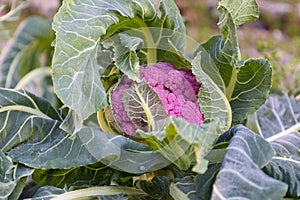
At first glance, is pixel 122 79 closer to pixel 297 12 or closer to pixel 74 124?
pixel 74 124

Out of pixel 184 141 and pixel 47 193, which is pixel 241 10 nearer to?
pixel 184 141

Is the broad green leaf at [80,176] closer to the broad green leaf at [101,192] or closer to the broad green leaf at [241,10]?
the broad green leaf at [101,192]

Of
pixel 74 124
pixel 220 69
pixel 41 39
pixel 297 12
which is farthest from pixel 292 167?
pixel 297 12

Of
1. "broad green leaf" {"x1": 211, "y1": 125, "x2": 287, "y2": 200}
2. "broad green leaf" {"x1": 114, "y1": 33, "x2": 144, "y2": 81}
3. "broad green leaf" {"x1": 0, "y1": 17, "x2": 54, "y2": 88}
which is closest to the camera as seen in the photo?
"broad green leaf" {"x1": 211, "y1": 125, "x2": 287, "y2": 200}

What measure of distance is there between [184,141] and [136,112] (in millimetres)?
106

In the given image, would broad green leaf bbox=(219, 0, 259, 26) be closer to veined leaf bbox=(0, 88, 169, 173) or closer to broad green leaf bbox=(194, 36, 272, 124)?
broad green leaf bbox=(194, 36, 272, 124)

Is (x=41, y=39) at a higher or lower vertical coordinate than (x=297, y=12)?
higher

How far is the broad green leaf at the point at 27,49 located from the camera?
46.5 inches

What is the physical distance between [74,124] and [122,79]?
8 cm

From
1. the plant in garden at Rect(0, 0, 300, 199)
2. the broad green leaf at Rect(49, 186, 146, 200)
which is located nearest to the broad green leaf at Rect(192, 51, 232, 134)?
the plant in garden at Rect(0, 0, 300, 199)

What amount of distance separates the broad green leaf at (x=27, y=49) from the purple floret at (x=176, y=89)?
2.01 feet

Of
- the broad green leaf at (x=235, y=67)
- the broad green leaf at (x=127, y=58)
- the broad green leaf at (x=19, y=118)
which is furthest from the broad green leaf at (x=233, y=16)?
the broad green leaf at (x=19, y=118)

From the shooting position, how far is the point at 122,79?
1.97ft

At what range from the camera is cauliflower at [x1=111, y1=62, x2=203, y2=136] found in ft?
1.94
